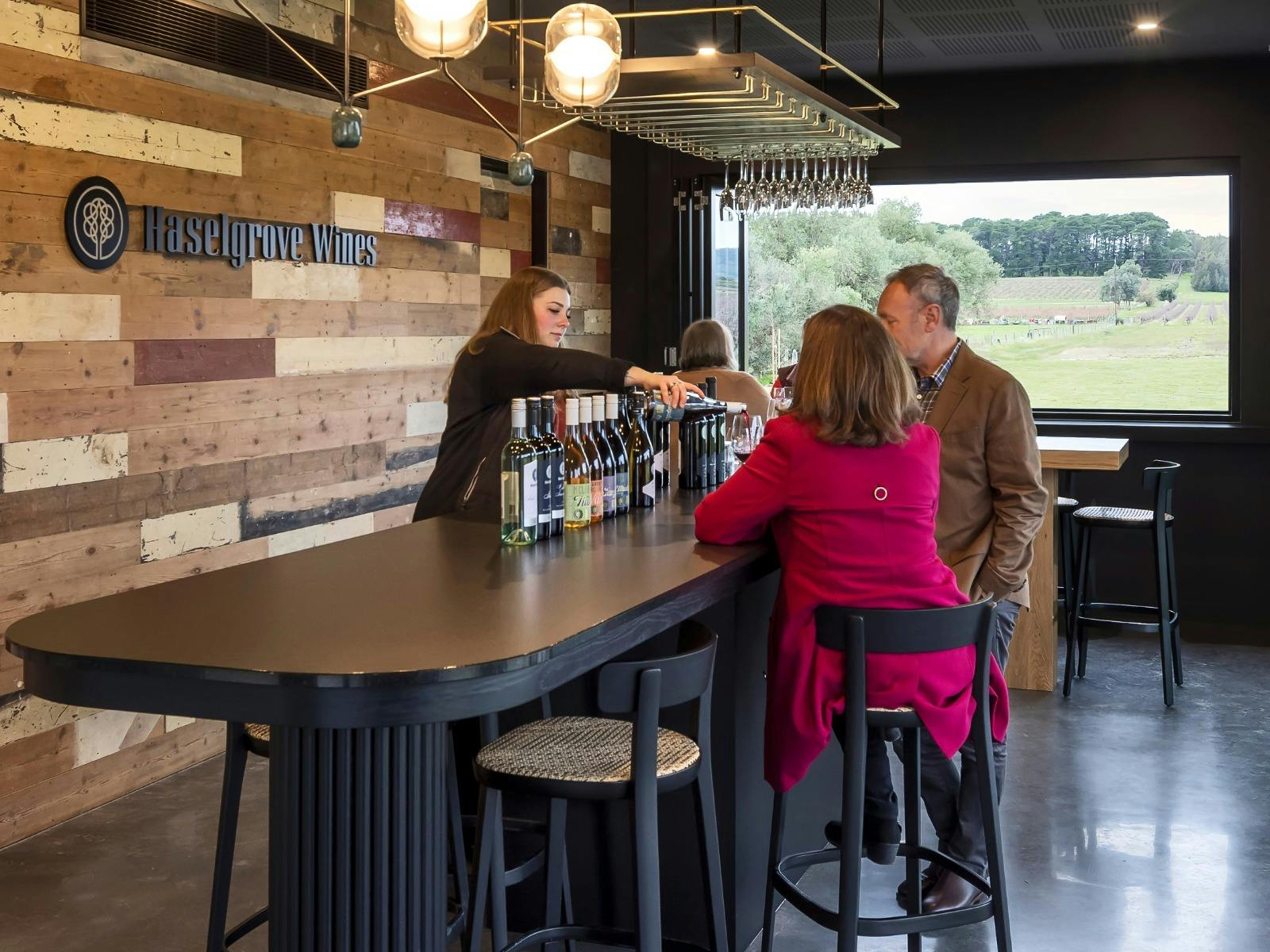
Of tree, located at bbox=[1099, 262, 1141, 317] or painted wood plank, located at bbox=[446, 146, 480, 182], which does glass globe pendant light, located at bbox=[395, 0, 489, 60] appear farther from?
tree, located at bbox=[1099, 262, 1141, 317]

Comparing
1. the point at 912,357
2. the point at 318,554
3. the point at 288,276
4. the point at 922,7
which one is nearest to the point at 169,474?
the point at 288,276

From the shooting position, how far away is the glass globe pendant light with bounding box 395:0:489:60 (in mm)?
2656

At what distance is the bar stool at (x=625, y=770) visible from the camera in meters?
2.14

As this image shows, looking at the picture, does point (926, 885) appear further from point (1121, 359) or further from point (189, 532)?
point (1121, 359)

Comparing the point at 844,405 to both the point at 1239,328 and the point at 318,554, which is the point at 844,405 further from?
the point at 1239,328

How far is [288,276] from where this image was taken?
196 inches

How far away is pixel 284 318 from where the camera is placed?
4.98 metres

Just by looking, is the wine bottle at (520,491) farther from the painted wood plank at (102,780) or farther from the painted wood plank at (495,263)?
the painted wood plank at (495,263)

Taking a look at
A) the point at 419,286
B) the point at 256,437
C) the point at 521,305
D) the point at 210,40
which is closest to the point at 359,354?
the point at 419,286

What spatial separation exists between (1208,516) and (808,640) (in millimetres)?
5169

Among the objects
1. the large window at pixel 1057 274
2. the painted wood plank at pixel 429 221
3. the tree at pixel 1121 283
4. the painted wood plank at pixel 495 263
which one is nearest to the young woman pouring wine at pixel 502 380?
the painted wood plank at pixel 429 221

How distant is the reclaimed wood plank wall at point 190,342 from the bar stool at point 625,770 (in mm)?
2202

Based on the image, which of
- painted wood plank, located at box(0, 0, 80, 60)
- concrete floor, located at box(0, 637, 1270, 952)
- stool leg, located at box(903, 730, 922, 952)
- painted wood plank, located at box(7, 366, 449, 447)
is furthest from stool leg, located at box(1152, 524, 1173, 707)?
painted wood plank, located at box(0, 0, 80, 60)

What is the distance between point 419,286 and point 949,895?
3.58 metres
